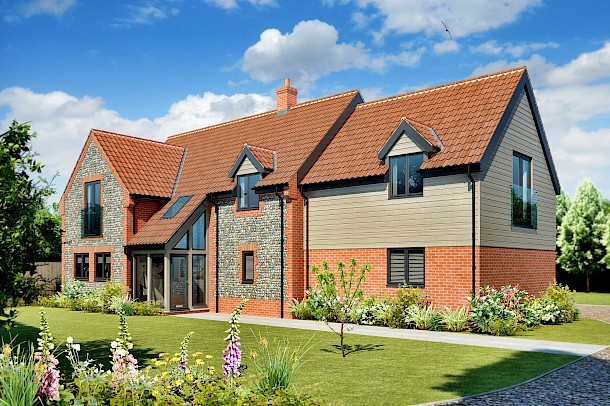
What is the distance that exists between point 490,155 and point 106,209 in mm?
18496

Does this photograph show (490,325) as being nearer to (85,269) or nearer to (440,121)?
(440,121)

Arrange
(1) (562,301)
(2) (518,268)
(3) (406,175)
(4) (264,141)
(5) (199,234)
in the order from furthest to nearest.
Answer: (4) (264,141), (5) (199,234), (2) (518,268), (1) (562,301), (3) (406,175)

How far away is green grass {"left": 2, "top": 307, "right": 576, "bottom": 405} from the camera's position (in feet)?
31.9

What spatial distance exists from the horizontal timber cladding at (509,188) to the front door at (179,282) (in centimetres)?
1326

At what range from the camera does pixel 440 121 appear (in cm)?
2161

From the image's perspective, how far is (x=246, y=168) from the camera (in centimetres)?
2486

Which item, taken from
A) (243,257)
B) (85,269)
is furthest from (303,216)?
(85,269)

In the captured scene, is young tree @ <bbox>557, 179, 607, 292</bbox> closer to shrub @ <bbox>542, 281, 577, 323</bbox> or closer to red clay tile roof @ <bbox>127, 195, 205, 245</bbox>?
shrub @ <bbox>542, 281, 577, 323</bbox>

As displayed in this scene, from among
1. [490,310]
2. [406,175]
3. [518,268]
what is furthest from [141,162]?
[490,310]

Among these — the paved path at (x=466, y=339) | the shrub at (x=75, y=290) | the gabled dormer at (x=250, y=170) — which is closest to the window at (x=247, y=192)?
the gabled dormer at (x=250, y=170)

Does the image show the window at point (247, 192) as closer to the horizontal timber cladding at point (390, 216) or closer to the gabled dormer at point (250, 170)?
the gabled dormer at point (250, 170)

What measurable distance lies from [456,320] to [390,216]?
14.8ft

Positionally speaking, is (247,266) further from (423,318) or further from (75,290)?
(75,290)

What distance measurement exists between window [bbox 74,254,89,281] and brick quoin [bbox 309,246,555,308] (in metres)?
13.5
